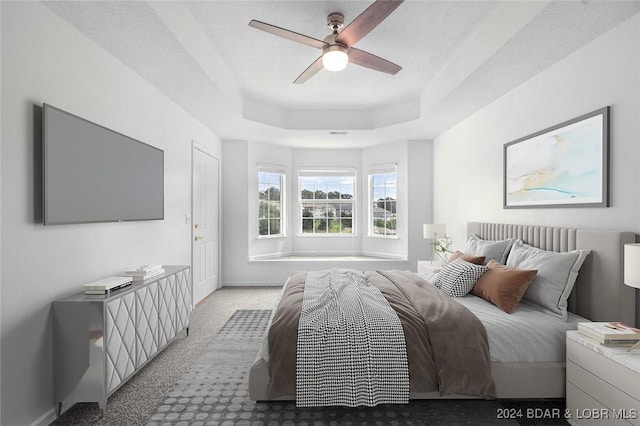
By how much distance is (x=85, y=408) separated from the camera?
2184 mm

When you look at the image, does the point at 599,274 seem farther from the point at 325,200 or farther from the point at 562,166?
the point at 325,200

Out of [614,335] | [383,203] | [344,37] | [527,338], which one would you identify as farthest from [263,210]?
[614,335]

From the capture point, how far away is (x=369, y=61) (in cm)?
274

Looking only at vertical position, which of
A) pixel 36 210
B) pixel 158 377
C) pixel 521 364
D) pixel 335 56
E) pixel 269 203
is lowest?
pixel 158 377

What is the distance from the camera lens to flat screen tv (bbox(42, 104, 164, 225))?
2018mm

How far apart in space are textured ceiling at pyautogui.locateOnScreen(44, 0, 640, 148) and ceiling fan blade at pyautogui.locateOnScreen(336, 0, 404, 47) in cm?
37

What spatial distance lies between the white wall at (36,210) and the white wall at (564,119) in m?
3.65

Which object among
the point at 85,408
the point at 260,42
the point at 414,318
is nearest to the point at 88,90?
the point at 260,42

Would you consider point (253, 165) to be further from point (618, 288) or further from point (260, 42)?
point (618, 288)

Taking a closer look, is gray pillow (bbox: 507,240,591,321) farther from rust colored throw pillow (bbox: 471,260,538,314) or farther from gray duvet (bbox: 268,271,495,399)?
gray duvet (bbox: 268,271,495,399)

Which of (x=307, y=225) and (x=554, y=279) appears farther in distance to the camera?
(x=307, y=225)

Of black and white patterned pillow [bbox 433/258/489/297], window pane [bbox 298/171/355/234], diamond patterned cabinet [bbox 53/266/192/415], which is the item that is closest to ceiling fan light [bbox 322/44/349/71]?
black and white patterned pillow [bbox 433/258/489/297]

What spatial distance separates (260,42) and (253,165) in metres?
2.89

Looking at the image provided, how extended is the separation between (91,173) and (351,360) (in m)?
2.19
